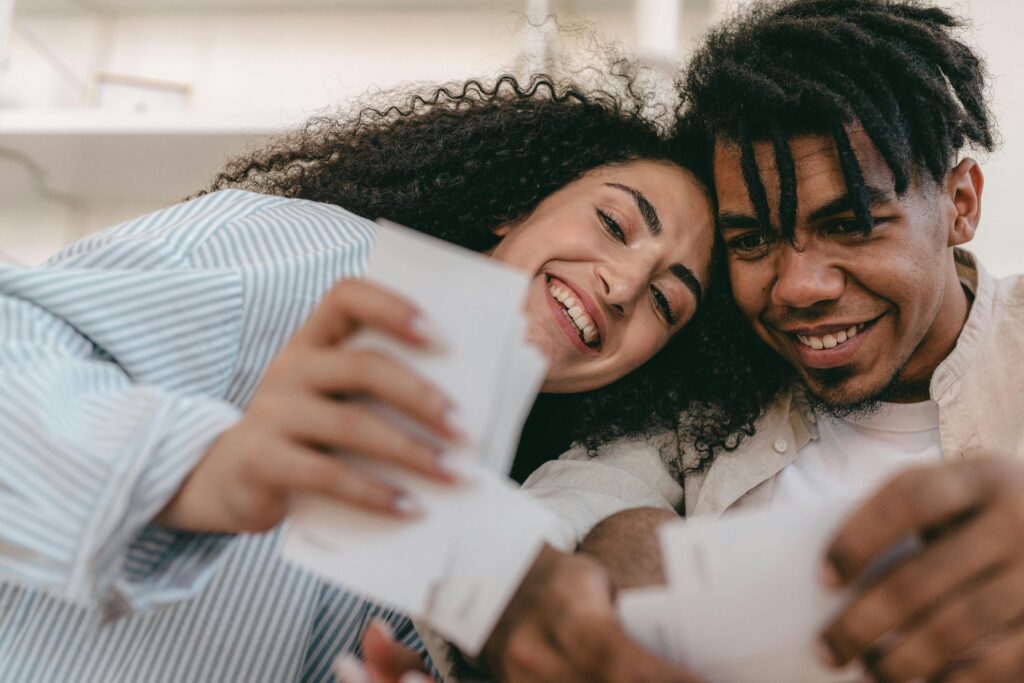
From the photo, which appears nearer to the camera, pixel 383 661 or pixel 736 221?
pixel 383 661

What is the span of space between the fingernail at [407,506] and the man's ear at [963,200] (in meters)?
0.85

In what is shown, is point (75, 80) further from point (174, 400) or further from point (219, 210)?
point (174, 400)

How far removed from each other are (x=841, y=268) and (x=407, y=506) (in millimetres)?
679

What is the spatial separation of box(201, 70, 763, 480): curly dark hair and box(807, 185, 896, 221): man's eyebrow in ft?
0.75

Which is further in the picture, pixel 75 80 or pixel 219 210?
pixel 75 80

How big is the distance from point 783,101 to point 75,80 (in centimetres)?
178

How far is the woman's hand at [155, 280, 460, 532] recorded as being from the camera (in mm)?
451

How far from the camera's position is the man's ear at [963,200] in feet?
3.37

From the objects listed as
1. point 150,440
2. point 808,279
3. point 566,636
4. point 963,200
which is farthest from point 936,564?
point 963,200

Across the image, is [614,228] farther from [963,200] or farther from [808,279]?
[963,200]

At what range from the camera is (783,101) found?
0.94 meters

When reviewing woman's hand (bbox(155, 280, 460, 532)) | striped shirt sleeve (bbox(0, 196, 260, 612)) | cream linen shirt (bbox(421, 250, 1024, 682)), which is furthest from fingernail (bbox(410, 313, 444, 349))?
cream linen shirt (bbox(421, 250, 1024, 682))

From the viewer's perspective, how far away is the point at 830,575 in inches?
16.5

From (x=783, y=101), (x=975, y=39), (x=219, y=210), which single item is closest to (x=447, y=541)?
(x=219, y=210)
